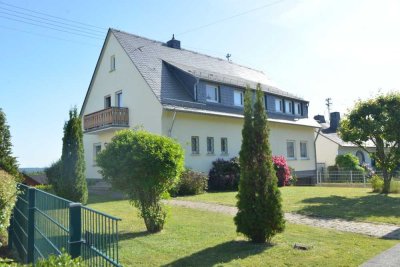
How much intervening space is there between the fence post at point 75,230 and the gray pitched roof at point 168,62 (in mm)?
15777

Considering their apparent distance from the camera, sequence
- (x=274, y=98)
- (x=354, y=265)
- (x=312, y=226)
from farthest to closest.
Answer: (x=274, y=98), (x=312, y=226), (x=354, y=265)

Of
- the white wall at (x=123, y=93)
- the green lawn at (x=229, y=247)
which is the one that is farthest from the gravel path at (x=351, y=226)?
the white wall at (x=123, y=93)

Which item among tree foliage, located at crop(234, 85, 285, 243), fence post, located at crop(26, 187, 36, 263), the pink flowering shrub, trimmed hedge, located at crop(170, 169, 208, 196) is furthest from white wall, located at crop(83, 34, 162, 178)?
fence post, located at crop(26, 187, 36, 263)

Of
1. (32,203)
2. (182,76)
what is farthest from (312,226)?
(182,76)

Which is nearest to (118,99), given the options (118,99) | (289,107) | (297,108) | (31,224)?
(118,99)

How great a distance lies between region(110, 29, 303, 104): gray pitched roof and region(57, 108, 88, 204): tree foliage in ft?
21.8

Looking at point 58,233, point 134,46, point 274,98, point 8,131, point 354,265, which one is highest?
point 134,46

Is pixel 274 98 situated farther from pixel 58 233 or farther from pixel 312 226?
pixel 58 233

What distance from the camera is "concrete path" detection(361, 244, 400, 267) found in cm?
577

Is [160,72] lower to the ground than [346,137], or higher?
higher

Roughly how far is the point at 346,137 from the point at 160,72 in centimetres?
1114

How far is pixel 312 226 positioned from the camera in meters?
8.98

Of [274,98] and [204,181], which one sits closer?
[204,181]

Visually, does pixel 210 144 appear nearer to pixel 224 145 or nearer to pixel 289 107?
pixel 224 145
